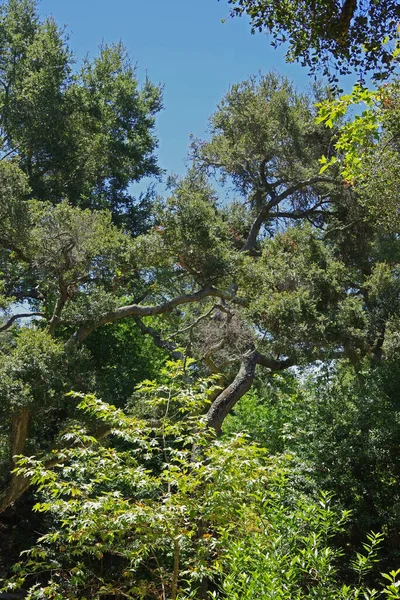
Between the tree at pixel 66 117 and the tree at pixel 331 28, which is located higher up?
the tree at pixel 66 117

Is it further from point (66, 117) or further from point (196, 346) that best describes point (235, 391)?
point (66, 117)

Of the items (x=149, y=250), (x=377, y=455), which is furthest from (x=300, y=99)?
(x=377, y=455)

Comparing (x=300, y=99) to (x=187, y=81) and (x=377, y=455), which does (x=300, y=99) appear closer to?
(x=187, y=81)

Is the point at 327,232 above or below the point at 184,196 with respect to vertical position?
above

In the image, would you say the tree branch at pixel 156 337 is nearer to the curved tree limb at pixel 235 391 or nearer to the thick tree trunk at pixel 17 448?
the curved tree limb at pixel 235 391

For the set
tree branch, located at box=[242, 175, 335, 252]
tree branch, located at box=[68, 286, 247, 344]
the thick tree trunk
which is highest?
tree branch, located at box=[242, 175, 335, 252]

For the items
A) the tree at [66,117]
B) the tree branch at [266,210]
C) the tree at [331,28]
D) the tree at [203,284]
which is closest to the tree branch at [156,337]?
the tree at [203,284]

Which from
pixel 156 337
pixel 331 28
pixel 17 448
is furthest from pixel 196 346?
pixel 331 28

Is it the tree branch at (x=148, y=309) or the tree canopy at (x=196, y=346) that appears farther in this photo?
the tree branch at (x=148, y=309)

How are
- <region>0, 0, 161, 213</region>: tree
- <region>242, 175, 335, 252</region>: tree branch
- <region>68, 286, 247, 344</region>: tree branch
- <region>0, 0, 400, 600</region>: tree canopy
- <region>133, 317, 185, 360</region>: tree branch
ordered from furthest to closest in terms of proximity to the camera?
<region>0, 0, 161, 213</region>: tree < <region>133, 317, 185, 360</region>: tree branch < <region>242, 175, 335, 252</region>: tree branch < <region>68, 286, 247, 344</region>: tree branch < <region>0, 0, 400, 600</region>: tree canopy

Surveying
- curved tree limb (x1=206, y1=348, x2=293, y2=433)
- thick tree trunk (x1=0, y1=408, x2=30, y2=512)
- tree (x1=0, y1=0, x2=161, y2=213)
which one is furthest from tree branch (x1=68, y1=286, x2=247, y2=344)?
tree (x1=0, y1=0, x2=161, y2=213)

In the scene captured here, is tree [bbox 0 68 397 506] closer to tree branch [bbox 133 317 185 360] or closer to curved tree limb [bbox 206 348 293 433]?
curved tree limb [bbox 206 348 293 433]

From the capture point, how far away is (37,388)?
8.03 m

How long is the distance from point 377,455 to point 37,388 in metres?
4.32
